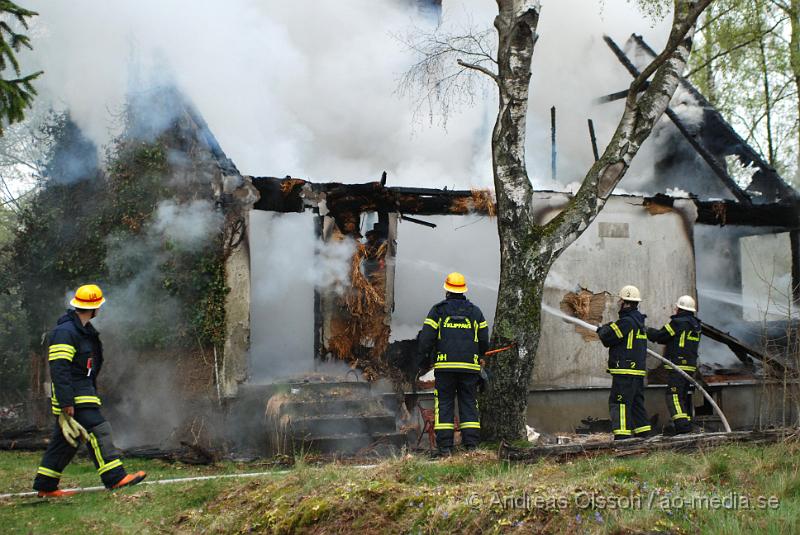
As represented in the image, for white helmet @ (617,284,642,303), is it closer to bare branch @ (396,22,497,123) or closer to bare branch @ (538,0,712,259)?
bare branch @ (538,0,712,259)

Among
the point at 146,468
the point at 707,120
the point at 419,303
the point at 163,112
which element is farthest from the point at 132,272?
the point at 707,120

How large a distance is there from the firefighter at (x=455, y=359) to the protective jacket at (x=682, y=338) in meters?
2.82

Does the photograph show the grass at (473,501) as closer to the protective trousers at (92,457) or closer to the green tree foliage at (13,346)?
the protective trousers at (92,457)

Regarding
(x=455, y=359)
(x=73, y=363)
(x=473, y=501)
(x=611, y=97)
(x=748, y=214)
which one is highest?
(x=611, y=97)

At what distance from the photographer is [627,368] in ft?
28.2

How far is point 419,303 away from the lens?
1269cm

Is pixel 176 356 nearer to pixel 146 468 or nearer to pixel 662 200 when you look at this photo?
pixel 146 468

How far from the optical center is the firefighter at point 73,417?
616 centimetres

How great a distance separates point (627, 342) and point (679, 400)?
1283 mm

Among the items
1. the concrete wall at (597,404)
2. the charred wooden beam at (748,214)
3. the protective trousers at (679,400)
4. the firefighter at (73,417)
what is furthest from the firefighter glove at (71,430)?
the charred wooden beam at (748,214)

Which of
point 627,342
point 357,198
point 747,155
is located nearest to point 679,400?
point 627,342

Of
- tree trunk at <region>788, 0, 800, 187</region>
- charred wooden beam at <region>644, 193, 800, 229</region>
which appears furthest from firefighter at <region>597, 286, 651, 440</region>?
tree trunk at <region>788, 0, 800, 187</region>

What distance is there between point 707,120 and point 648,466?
11.2 meters

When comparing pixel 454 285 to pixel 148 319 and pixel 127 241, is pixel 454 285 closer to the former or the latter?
pixel 148 319
